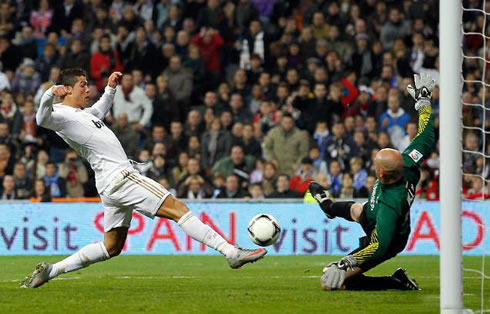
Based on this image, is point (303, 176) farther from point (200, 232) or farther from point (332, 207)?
point (200, 232)

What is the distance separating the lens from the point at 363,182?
1720cm

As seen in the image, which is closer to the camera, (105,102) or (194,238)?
(194,238)

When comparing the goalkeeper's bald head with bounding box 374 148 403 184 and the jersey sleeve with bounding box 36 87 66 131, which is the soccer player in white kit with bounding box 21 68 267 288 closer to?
the jersey sleeve with bounding box 36 87 66 131

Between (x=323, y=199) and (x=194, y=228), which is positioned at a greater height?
(x=323, y=199)

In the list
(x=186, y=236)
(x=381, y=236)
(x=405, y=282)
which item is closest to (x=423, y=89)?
(x=381, y=236)

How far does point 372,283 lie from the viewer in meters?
9.73

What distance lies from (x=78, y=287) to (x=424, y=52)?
11.4m

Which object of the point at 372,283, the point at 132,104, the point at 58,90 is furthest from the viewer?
the point at 132,104

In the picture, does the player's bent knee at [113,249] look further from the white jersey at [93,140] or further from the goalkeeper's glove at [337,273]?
the goalkeeper's glove at [337,273]

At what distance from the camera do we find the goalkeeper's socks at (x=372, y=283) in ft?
31.8

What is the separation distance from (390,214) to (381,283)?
29.1 inches

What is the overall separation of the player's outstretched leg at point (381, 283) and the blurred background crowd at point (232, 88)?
7002 mm

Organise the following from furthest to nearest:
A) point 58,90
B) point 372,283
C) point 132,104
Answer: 1. point 132,104
2. point 372,283
3. point 58,90

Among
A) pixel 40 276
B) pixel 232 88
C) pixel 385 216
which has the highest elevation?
pixel 232 88
